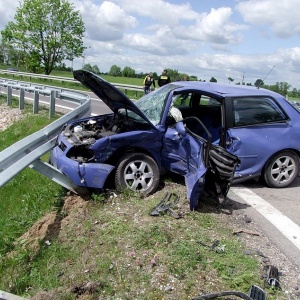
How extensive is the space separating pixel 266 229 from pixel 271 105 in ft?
8.36

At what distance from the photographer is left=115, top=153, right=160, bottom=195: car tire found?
551 cm

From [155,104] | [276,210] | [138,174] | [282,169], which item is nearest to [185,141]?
[138,174]

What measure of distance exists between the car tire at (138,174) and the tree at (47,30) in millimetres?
43818

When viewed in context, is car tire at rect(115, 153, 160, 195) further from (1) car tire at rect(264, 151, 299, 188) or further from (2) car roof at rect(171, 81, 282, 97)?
(1) car tire at rect(264, 151, 299, 188)

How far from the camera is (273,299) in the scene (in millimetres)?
3346

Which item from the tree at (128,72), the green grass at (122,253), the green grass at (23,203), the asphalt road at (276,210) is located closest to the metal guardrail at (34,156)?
the green grass at (122,253)

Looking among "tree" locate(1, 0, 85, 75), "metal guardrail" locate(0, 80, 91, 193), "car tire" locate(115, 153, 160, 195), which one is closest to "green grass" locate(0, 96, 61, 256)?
"metal guardrail" locate(0, 80, 91, 193)

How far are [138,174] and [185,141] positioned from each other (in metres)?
0.83

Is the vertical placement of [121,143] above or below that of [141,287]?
above

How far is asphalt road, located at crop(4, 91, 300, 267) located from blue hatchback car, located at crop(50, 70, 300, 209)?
0.86ft

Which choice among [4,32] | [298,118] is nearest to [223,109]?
[298,118]

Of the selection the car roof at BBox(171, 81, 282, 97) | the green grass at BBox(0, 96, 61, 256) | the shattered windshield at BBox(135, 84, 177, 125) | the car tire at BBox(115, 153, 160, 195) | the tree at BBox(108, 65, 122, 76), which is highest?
the car roof at BBox(171, 81, 282, 97)

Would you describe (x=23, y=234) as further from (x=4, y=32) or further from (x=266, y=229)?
(x=4, y=32)

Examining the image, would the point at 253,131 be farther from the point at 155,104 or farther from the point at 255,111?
the point at 155,104
